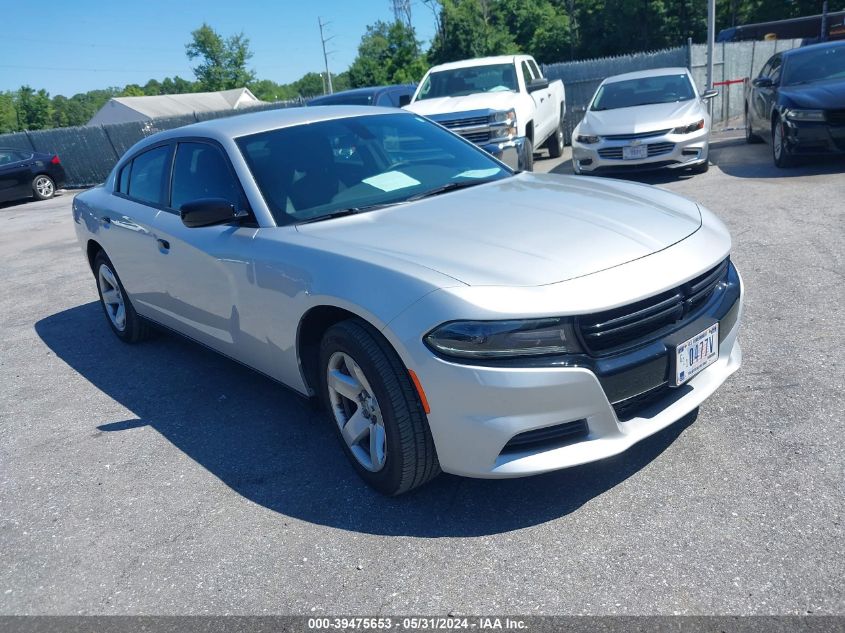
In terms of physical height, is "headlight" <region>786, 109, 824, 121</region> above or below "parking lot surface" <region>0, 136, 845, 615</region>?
above

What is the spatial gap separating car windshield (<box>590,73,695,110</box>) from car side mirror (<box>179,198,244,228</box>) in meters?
8.82

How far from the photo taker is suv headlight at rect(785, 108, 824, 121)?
8977 mm

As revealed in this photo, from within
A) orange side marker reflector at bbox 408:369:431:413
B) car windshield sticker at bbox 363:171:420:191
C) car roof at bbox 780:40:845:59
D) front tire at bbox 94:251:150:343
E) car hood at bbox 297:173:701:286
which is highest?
car roof at bbox 780:40:845:59

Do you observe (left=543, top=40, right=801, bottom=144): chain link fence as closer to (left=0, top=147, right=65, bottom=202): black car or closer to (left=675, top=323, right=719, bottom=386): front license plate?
(left=0, top=147, right=65, bottom=202): black car

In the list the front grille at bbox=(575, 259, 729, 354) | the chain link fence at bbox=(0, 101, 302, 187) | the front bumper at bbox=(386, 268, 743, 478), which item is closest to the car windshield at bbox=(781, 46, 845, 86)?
the front grille at bbox=(575, 259, 729, 354)

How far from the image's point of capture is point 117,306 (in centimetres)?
598

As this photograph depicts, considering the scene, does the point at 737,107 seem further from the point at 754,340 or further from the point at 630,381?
the point at 630,381

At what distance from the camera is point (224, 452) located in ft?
13.0

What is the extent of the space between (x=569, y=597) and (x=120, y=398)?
345 cm

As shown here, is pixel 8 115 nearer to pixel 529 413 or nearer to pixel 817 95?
pixel 817 95

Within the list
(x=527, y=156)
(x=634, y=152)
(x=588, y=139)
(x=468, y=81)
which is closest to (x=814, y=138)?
(x=634, y=152)

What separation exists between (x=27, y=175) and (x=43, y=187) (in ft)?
2.10

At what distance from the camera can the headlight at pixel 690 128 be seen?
9.88m

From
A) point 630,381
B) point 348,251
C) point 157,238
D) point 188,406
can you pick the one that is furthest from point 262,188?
point 630,381
